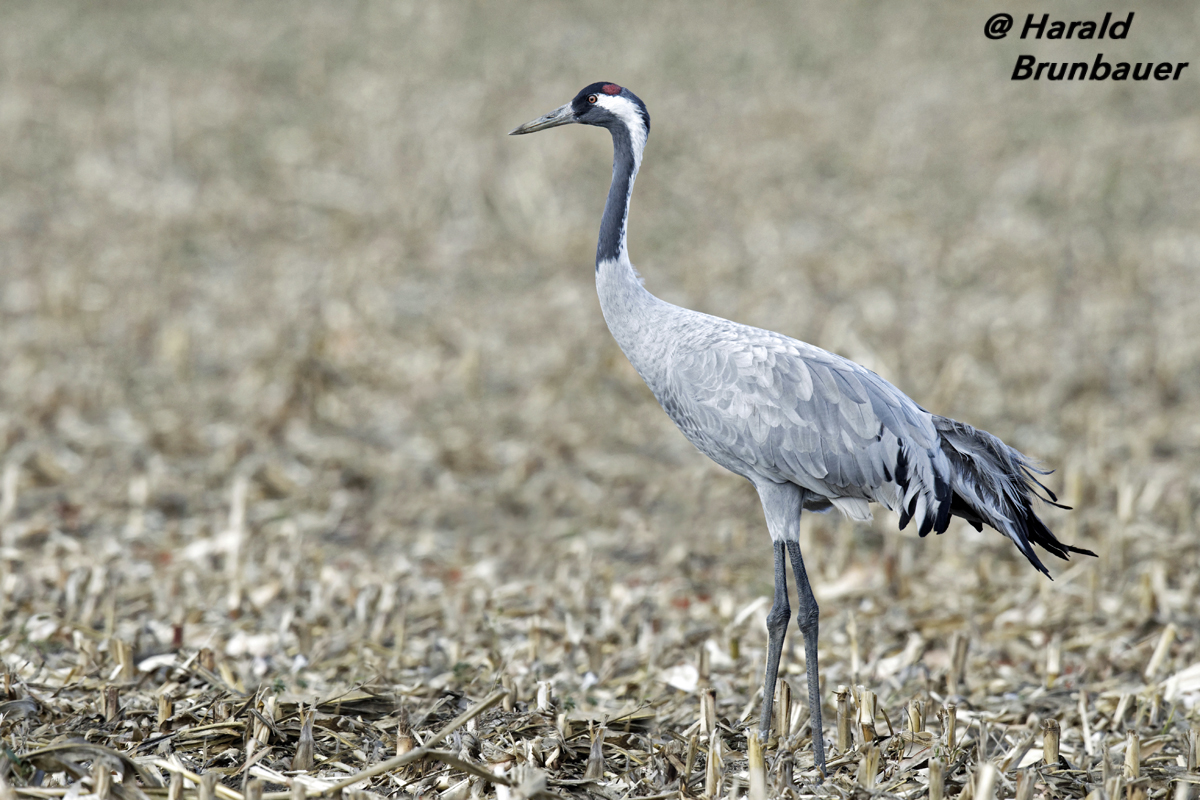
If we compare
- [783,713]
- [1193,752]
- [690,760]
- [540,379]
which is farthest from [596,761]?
[540,379]

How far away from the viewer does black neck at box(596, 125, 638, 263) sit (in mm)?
4348

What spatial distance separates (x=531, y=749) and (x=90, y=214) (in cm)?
978

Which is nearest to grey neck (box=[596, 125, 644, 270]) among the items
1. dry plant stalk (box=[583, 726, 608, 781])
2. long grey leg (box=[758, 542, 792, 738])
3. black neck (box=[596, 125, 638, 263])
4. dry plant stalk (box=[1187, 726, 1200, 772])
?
black neck (box=[596, 125, 638, 263])

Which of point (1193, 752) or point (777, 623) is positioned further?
point (777, 623)

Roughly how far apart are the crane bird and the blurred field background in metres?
0.77

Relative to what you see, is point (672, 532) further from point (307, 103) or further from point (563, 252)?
point (307, 103)

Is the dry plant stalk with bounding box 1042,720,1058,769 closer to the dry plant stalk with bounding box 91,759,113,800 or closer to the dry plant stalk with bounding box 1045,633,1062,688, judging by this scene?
the dry plant stalk with bounding box 1045,633,1062,688

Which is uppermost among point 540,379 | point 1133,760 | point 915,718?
point 540,379

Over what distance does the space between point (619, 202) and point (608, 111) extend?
388mm

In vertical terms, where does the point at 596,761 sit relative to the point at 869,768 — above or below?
below

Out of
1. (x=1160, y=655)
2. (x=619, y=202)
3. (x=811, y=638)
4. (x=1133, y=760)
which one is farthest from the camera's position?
(x=1160, y=655)

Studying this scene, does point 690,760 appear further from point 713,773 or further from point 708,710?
point 708,710

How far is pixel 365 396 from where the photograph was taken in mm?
8523

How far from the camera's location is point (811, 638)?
4238 millimetres
